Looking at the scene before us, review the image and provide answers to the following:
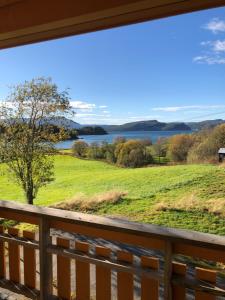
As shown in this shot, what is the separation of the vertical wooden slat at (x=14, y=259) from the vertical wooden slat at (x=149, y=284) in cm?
82

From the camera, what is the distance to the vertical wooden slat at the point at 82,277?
5.41 feet

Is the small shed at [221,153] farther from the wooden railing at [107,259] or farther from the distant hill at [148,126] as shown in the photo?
the wooden railing at [107,259]

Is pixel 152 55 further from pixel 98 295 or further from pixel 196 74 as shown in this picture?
pixel 98 295

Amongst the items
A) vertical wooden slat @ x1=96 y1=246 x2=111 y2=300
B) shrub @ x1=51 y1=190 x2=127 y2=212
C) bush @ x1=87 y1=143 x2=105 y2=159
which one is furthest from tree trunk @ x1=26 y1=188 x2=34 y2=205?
vertical wooden slat @ x1=96 y1=246 x2=111 y2=300

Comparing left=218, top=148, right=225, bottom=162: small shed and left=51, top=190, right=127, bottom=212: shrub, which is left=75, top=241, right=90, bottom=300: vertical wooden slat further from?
left=51, top=190, right=127, bottom=212: shrub

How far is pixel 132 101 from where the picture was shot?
3518 millimetres

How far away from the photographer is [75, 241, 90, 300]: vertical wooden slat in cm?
165

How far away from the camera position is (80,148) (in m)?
3.42

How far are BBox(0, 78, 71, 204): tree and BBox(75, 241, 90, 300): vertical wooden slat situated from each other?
307 centimetres

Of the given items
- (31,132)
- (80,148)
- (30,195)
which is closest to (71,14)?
(80,148)

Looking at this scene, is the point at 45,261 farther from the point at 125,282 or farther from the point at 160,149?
the point at 160,149

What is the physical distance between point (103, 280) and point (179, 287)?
41 cm

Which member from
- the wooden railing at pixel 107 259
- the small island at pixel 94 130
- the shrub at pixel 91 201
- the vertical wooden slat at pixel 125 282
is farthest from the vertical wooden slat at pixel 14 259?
the shrub at pixel 91 201

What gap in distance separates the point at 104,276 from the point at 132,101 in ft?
7.37
